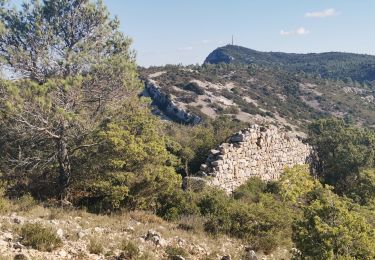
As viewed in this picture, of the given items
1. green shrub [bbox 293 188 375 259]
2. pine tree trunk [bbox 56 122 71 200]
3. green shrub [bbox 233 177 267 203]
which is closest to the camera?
green shrub [bbox 293 188 375 259]

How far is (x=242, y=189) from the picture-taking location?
63.1 ft

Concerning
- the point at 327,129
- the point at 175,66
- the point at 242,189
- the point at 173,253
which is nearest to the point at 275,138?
the point at 242,189

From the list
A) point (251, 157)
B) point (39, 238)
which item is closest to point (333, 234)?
point (39, 238)

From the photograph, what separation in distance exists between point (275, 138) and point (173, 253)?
14327 mm

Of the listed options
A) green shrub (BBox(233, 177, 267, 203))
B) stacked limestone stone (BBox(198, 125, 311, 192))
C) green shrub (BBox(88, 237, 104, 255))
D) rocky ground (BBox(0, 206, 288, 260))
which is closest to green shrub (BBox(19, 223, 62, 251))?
rocky ground (BBox(0, 206, 288, 260))

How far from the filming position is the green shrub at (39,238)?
9117 mm

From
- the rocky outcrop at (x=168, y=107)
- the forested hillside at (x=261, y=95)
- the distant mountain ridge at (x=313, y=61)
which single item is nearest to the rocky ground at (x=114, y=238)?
the rocky outcrop at (x=168, y=107)

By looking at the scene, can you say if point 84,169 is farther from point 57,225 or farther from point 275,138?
point 275,138

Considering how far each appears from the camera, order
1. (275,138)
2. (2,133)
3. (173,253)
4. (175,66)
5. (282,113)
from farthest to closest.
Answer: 1. (175,66)
2. (282,113)
3. (275,138)
4. (2,133)
5. (173,253)

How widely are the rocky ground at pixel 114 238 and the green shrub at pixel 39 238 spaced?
0.43 ft

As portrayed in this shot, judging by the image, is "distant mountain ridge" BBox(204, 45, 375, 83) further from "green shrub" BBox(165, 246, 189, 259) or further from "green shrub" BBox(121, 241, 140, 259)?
"green shrub" BBox(121, 241, 140, 259)

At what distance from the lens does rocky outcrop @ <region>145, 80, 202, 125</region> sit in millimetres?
62656

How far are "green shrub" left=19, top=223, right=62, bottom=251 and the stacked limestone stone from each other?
30.3 feet

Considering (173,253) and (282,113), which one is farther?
(282,113)
